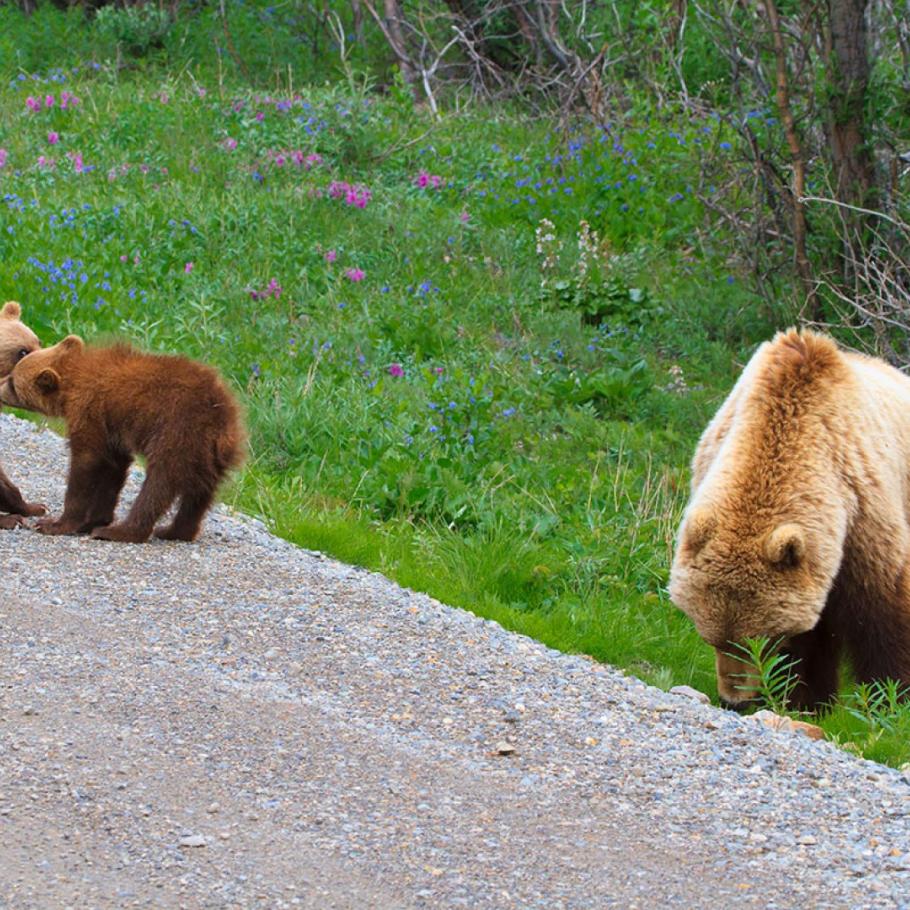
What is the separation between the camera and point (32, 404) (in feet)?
25.2

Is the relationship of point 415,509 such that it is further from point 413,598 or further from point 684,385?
point 684,385

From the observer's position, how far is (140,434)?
729 centimetres

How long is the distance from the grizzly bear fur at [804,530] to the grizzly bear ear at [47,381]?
10.7 feet

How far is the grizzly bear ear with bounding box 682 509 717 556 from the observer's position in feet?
20.1

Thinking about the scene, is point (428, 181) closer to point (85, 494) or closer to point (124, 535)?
point (85, 494)

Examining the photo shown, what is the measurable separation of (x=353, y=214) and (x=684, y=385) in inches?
150

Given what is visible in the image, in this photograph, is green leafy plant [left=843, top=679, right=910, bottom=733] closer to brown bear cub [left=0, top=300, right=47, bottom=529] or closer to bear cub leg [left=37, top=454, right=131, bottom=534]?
bear cub leg [left=37, top=454, right=131, bottom=534]

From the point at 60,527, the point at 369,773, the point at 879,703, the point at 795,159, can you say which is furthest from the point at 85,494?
the point at 795,159

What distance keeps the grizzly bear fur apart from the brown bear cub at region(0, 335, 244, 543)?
238 centimetres

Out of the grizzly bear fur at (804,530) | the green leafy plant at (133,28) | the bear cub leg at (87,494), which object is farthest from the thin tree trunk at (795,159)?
the green leafy plant at (133,28)

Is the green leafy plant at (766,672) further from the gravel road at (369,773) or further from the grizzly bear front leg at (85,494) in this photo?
the grizzly bear front leg at (85,494)

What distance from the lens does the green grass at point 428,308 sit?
852 cm

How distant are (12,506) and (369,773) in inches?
145

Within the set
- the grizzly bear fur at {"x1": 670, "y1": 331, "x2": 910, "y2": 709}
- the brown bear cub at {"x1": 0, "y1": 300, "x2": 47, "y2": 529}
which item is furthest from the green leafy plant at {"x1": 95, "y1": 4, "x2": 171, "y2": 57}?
the grizzly bear fur at {"x1": 670, "y1": 331, "x2": 910, "y2": 709}
